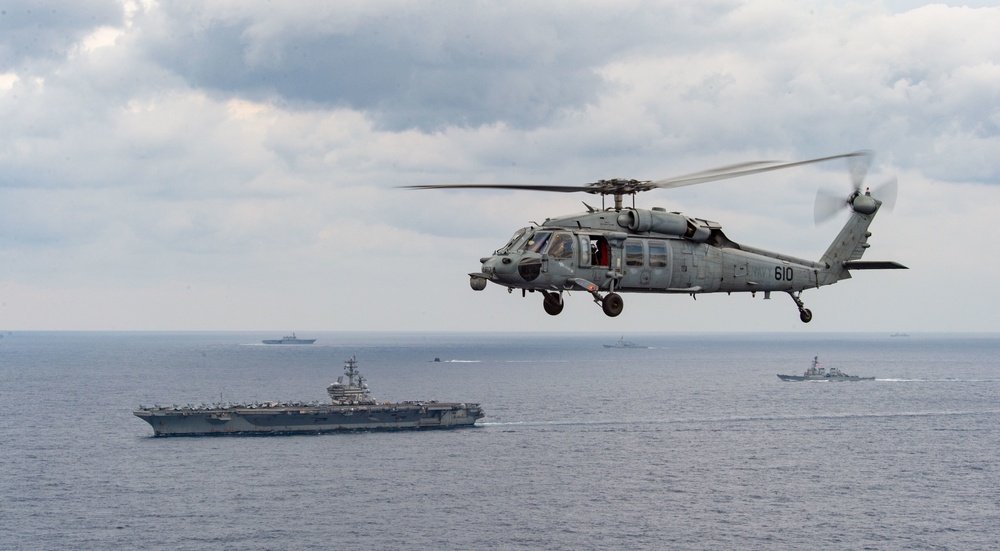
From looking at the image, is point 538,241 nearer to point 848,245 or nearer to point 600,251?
point 600,251

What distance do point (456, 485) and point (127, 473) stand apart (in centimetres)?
3095

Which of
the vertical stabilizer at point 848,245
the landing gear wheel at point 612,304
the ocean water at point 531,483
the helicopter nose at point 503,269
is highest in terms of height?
the vertical stabilizer at point 848,245

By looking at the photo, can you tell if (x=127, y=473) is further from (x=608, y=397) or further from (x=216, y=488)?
(x=608, y=397)

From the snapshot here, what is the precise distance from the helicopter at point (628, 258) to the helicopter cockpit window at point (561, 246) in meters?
0.02

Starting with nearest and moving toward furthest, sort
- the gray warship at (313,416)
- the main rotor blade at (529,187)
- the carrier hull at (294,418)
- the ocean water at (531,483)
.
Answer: the main rotor blade at (529,187) → the ocean water at (531,483) → the carrier hull at (294,418) → the gray warship at (313,416)

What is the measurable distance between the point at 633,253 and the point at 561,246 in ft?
6.13

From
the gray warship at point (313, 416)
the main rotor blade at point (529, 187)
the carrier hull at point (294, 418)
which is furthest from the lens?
the gray warship at point (313, 416)

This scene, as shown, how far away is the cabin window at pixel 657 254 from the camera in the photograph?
76.6ft

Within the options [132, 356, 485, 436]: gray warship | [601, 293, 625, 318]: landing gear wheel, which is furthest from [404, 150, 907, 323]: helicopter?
[132, 356, 485, 436]: gray warship

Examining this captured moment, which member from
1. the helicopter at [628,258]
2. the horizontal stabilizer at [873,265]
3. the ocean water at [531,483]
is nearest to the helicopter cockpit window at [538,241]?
the helicopter at [628,258]

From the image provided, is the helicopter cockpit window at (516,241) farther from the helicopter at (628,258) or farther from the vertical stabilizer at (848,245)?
the vertical stabilizer at (848,245)

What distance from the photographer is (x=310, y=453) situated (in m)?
106

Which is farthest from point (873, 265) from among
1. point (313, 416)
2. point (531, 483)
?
point (313, 416)

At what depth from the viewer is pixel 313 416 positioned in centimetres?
11644
